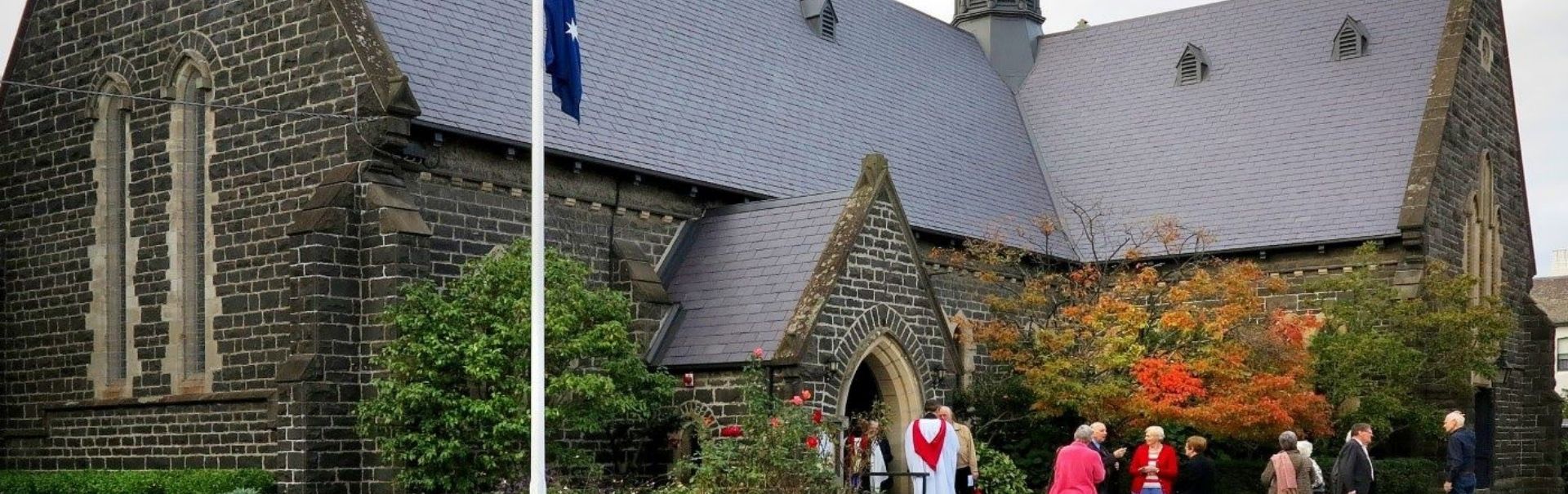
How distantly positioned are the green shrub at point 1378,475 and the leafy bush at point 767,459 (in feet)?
36.8

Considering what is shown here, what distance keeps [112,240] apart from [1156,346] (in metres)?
16.3

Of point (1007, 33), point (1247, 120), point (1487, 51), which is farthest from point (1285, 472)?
point (1007, 33)

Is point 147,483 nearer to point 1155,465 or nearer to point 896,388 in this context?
point 896,388

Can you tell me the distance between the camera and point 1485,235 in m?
38.6

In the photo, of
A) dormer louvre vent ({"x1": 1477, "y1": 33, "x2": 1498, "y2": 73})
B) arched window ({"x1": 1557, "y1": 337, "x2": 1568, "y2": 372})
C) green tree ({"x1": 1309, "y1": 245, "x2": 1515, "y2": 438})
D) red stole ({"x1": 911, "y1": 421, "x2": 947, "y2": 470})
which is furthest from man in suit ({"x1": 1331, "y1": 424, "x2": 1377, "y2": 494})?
arched window ({"x1": 1557, "y1": 337, "x2": 1568, "y2": 372})

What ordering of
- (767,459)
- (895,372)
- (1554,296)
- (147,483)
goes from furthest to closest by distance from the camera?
(1554,296), (895,372), (147,483), (767,459)

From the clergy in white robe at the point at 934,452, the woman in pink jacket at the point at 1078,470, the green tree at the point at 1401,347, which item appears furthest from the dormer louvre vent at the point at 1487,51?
the woman in pink jacket at the point at 1078,470

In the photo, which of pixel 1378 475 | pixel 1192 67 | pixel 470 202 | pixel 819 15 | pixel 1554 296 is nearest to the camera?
pixel 470 202

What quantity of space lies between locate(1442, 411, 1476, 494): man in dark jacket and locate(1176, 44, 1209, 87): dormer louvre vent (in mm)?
19166

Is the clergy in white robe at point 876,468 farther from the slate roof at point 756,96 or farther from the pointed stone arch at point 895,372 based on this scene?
the slate roof at point 756,96

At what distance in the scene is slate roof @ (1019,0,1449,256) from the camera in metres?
36.1

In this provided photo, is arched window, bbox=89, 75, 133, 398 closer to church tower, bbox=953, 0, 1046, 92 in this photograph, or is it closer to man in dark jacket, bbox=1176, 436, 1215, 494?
man in dark jacket, bbox=1176, 436, 1215, 494

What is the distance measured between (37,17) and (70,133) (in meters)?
2.09

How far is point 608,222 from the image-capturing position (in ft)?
90.0
